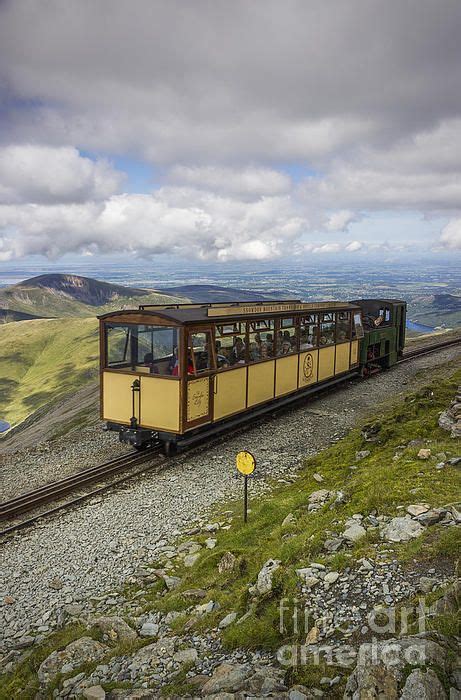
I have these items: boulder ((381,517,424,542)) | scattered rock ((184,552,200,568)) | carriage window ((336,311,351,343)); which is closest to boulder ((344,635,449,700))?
boulder ((381,517,424,542))

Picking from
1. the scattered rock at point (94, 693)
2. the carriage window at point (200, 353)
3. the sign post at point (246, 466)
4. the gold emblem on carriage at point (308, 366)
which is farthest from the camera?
the gold emblem on carriage at point (308, 366)

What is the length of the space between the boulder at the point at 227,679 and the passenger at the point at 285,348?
13.0m

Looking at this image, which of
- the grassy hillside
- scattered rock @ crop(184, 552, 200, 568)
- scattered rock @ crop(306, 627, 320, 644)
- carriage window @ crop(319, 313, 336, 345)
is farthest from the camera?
the grassy hillside

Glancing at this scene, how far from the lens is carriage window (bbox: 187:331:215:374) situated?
13.8m

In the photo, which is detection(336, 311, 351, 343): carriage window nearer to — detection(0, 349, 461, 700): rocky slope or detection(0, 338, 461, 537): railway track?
detection(0, 349, 461, 700): rocky slope

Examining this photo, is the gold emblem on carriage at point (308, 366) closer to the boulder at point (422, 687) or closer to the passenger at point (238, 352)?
the passenger at point (238, 352)

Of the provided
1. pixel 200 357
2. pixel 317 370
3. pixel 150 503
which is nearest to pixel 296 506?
pixel 150 503

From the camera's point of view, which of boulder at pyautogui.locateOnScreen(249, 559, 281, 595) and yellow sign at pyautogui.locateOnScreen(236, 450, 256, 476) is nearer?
boulder at pyautogui.locateOnScreen(249, 559, 281, 595)

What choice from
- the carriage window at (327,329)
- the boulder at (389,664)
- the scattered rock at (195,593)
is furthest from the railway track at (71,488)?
the boulder at (389,664)

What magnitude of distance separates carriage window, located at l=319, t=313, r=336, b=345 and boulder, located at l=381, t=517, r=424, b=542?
13.6 m

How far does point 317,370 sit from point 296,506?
10.9m

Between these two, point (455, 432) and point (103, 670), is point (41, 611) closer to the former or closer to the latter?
point (103, 670)

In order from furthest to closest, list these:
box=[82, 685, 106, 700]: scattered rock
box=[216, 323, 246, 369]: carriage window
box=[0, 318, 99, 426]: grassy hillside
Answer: box=[0, 318, 99, 426]: grassy hillside
box=[216, 323, 246, 369]: carriage window
box=[82, 685, 106, 700]: scattered rock

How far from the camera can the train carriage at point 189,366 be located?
13.9m
